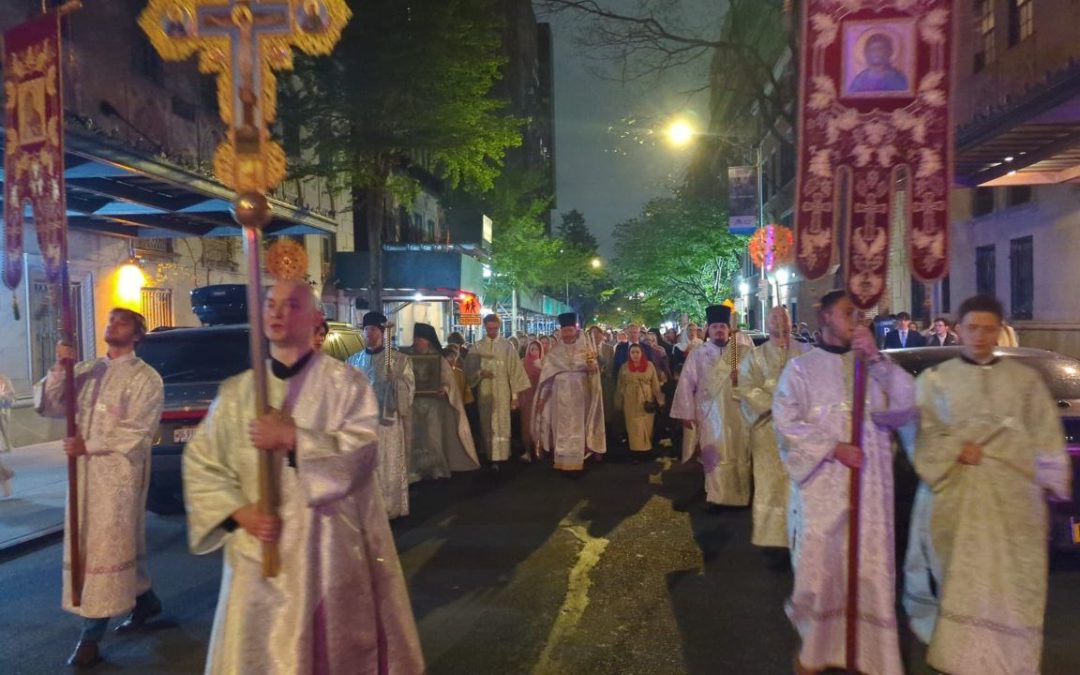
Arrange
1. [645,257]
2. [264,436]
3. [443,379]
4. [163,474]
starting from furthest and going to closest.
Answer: [645,257] < [443,379] < [163,474] < [264,436]

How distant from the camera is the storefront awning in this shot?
1022cm

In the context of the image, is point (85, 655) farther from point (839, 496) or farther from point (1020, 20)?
point (1020, 20)

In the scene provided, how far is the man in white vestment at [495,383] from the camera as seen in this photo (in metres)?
11.4

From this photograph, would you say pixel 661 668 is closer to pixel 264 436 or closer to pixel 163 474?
pixel 264 436

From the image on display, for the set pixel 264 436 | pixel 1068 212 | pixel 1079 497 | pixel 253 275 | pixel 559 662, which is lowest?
pixel 559 662

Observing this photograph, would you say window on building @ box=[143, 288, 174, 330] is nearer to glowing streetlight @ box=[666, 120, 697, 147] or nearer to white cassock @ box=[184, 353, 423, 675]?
glowing streetlight @ box=[666, 120, 697, 147]

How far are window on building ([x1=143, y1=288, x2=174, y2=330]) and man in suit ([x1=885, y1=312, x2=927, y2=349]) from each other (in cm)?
1316

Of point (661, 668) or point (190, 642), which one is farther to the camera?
point (190, 642)

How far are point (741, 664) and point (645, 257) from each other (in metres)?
32.8

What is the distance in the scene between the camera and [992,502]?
387 cm

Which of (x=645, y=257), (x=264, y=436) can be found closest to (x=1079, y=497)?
(x=264, y=436)

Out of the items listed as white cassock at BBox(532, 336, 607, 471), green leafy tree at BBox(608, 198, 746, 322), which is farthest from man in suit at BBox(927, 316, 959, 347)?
green leafy tree at BBox(608, 198, 746, 322)

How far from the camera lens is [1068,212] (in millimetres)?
15555

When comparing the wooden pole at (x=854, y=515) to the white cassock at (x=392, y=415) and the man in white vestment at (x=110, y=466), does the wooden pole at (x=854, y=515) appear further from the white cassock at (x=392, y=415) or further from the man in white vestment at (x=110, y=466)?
the white cassock at (x=392, y=415)
